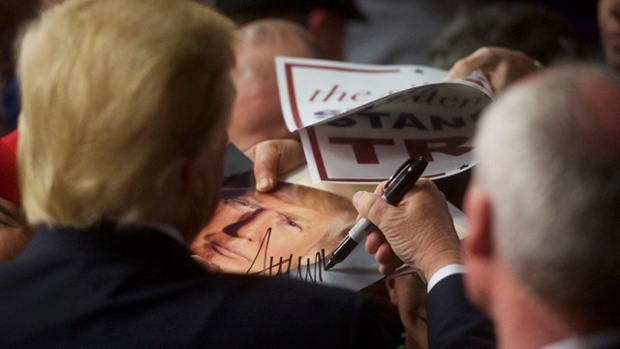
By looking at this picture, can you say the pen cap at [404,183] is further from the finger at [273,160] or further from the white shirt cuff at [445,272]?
the finger at [273,160]

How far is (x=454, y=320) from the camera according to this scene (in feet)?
3.54

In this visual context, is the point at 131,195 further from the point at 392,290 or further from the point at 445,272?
the point at 392,290

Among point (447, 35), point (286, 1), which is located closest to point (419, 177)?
point (447, 35)

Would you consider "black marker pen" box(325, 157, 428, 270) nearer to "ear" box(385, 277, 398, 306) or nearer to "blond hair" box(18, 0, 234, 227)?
"ear" box(385, 277, 398, 306)

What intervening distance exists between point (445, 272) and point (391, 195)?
0.43 ft

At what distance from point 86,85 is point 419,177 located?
0.44 metres

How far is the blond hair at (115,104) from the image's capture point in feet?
3.16

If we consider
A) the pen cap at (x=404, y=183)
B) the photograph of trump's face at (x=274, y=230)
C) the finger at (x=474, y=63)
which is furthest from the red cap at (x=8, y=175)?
the finger at (x=474, y=63)

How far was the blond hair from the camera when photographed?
0.96 metres

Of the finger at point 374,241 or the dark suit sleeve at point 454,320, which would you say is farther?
the finger at point 374,241

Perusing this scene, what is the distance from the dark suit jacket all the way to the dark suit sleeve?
0.30 ft

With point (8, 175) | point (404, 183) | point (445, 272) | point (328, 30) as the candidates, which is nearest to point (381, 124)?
point (404, 183)

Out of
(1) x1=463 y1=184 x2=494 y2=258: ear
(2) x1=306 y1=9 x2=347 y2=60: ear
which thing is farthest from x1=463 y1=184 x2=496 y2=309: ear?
(2) x1=306 y1=9 x2=347 y2=60: ear

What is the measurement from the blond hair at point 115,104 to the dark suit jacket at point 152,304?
0.12ft
